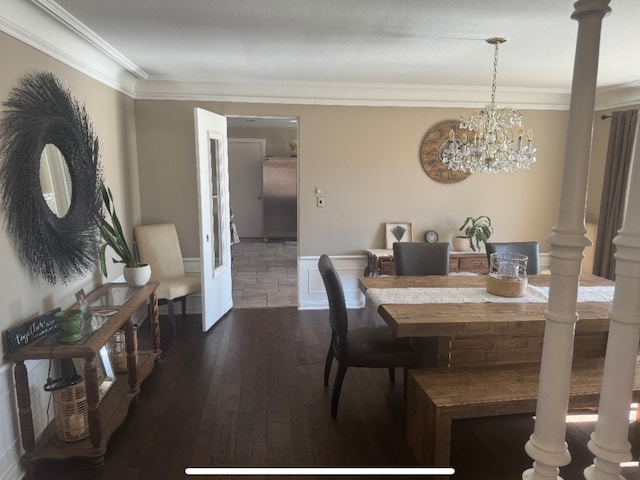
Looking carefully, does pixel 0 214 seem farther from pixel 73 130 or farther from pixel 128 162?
pixel 128 162

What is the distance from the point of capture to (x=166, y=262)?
4.36 m

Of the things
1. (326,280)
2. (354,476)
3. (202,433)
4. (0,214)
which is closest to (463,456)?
(354,476)

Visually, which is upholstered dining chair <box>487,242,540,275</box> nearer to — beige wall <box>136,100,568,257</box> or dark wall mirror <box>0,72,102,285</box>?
beige wall <box>136,100,568,257</box>

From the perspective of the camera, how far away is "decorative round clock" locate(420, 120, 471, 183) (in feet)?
15.5

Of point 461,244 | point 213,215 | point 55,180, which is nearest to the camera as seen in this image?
point 55,180

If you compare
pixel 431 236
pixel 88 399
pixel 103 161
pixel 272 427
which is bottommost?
pixel 272 427

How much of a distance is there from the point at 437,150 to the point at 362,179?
89 centimetres

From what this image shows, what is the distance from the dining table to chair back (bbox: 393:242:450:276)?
38 centimetres

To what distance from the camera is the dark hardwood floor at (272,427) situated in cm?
232

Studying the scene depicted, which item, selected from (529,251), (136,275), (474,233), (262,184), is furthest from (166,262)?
(262,184)

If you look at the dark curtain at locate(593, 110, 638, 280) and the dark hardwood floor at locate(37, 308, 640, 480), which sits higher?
the dark curtain at locate(593, 110, 638, 280)

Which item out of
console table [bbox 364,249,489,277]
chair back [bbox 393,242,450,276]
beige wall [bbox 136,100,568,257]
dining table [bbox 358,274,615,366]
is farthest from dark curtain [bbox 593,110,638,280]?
chair back [bbox 393,242,450,276]

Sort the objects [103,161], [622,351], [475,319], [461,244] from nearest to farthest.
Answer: [622,351]
[475,319]
[103,161]
[461,244]

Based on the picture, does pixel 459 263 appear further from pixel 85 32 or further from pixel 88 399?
pixel 85 32
